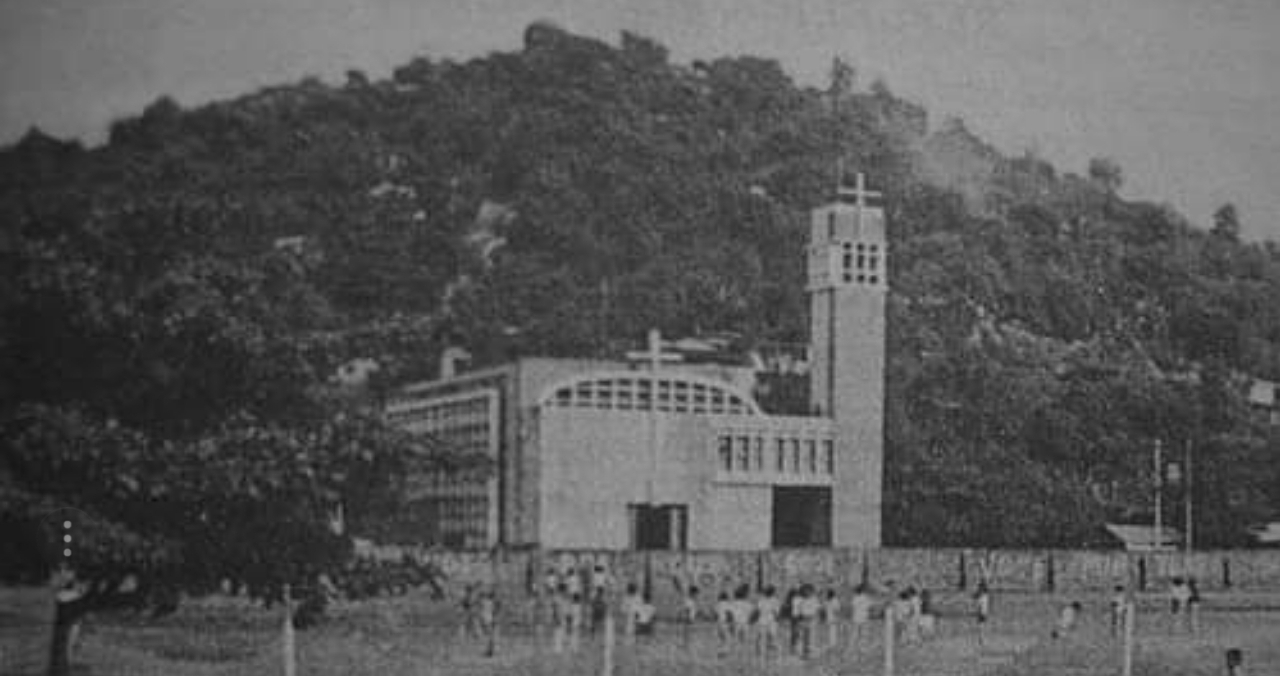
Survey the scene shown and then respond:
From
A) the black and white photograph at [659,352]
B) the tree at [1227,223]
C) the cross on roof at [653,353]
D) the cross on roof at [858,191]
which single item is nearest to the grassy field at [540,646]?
the black and white photograph at [659,352]

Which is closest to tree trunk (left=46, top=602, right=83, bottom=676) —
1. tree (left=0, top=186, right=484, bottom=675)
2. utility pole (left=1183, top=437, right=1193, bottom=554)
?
tree (left=0, top=186, right=484, bottom=675)

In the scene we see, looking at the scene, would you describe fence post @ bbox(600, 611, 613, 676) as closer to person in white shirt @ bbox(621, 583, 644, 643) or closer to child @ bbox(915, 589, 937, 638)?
person in white shirt @ bbox(621, 583, 644, 643)

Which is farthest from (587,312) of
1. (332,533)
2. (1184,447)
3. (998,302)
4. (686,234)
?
(1184,447)

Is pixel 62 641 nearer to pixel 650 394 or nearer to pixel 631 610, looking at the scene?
pixel 631 610

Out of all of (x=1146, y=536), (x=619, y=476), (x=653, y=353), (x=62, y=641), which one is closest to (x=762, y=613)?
(x=619, y=476)

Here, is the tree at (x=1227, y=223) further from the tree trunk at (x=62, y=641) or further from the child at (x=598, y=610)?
the tree trunk at (x=62, y=641)

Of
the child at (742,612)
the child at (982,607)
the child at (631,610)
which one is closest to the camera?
the child at (631,610)

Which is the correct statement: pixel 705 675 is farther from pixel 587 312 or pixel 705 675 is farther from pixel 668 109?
pixel 668 109
